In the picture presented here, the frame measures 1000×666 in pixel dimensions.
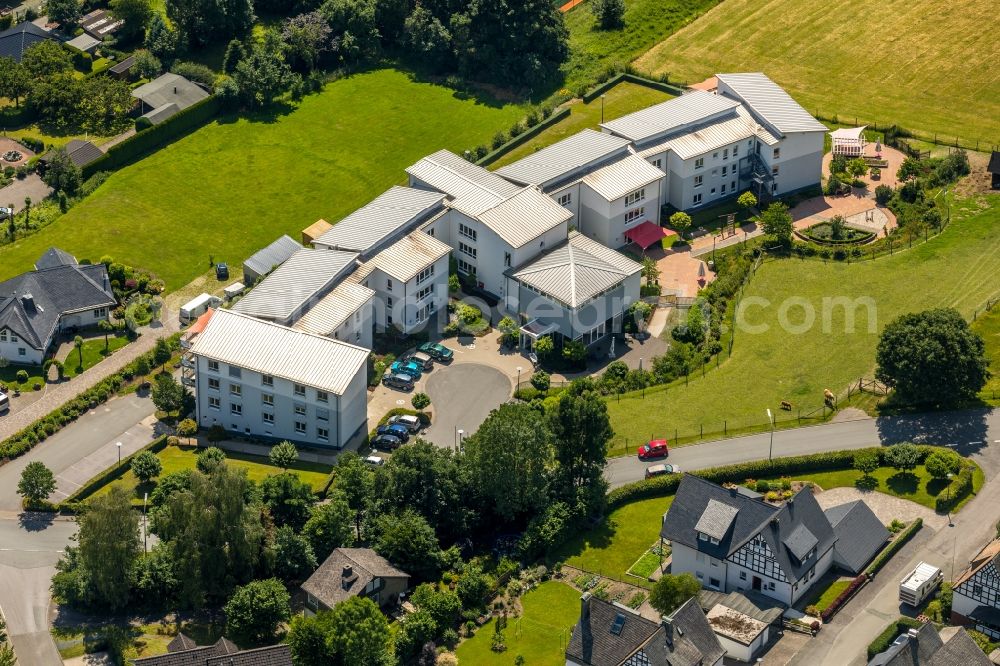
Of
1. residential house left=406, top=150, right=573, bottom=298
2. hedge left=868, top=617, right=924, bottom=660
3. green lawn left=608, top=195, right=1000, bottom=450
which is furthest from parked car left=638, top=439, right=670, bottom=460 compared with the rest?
hedge left=868, top=617, right=924, bottom=660

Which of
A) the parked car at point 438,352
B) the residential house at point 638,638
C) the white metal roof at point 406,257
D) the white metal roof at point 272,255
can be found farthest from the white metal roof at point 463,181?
the residential house at point 638,638

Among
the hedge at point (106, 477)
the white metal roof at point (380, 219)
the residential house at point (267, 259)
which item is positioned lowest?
the hedge at point (106, 477)

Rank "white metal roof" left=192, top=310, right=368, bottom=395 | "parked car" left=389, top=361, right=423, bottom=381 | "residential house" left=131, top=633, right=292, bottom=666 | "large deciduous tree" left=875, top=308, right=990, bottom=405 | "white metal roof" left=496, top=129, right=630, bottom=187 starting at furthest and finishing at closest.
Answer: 1. "white metal roof" left=496, top=129, right=630, bottom=187
2. "parked car" left=389, top=361, right=423, bottom=381
3. "white metal roof" left=192, top=310, right=368, bottom=395
4. "large deciduous tree" left=875, top=308, right=990, bottom=405
5. "residential house" left=131, top=633, right=292, bottom=666

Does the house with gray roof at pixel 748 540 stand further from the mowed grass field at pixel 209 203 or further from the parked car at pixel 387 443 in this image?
the mowed grass field at pixel 209 203

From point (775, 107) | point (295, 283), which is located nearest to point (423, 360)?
point (295, 283)

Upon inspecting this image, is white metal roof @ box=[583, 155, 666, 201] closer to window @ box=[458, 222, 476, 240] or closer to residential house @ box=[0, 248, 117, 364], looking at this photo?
window @ box=[458, 222, 476, 240]

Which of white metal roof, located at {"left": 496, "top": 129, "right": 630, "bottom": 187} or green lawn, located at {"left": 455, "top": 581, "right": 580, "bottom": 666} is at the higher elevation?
white metal roof, located at {"left": 496, "top": 129, "right": 630, "bottom": 187}

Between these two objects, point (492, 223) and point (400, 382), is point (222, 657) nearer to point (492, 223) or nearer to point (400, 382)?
point (400, 382)
